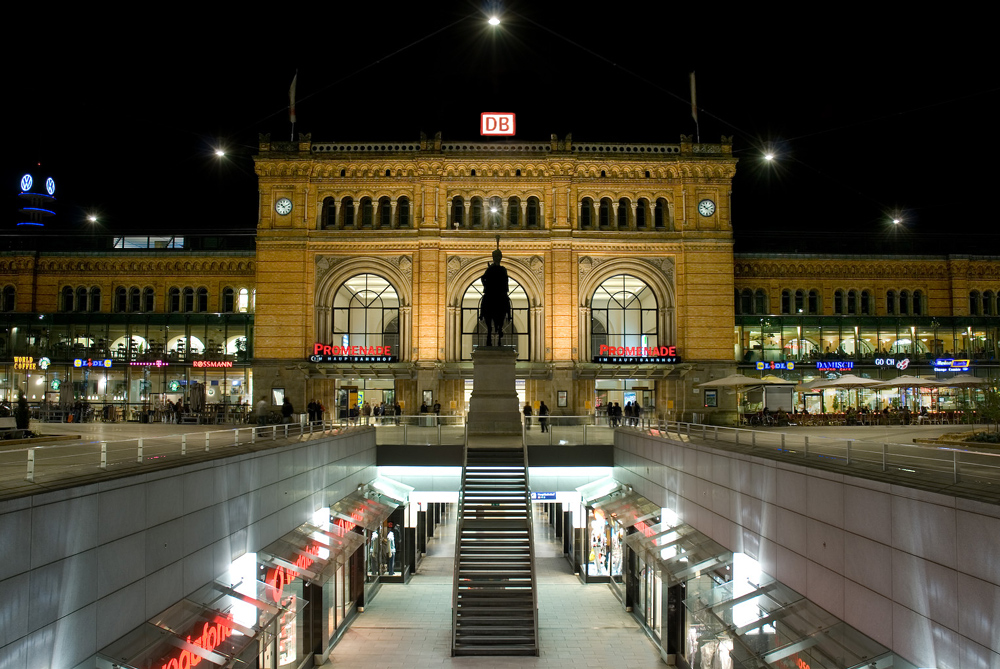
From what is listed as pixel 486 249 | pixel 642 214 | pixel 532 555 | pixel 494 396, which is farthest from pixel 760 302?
pixel 532 555

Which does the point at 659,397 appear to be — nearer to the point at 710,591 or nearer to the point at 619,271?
the point at 619,271

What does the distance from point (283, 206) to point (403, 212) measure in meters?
7.31

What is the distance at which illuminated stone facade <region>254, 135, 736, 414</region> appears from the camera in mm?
48188

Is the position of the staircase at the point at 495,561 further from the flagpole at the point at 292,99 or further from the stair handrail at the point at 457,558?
the flagpole at the point at 292,99

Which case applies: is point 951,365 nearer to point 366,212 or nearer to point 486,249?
point 486,249

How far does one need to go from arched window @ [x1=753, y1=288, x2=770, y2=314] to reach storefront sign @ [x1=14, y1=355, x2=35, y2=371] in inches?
1875

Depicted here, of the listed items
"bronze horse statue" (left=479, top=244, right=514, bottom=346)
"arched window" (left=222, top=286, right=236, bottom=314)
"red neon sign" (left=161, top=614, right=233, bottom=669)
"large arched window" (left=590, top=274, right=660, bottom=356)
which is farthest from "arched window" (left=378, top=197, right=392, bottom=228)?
"red neon sign" (left=161, top=614, right=233, bottom=669)

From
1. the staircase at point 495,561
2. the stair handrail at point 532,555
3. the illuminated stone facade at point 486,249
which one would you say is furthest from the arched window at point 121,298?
the stair handrail at point 532,555

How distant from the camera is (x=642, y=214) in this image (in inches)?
1992

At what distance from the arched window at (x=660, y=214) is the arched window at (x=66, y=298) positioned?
131ft

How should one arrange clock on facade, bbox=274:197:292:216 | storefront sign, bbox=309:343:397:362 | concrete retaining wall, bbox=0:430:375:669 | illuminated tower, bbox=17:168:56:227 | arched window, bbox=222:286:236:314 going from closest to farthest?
concrete retaining wall, bbox=0:430:375:669
illuminated tower, bbox=17:168:56:227
storefront sign, bbox=309:343:397:362
clock on facade, bbox=274:197:292:216
arched window, bbox=222:286:236:314

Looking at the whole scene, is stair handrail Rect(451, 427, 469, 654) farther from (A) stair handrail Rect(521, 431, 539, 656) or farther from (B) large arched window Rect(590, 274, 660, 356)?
(B) large arched window Rect(590, 274, 660, 356)

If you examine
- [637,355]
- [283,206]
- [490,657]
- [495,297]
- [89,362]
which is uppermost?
[283,206]

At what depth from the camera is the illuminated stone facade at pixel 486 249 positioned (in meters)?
48.2
